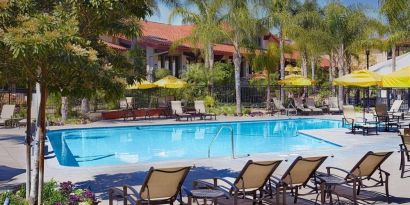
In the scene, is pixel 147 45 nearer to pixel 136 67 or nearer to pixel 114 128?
pixel 114 128

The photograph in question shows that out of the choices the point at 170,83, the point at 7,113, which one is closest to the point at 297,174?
the point at 7,113

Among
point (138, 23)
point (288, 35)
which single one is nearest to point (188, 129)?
point (288, 35)

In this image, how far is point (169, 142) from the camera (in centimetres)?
1917

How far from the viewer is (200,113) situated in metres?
25.0

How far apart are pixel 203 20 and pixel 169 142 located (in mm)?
12880

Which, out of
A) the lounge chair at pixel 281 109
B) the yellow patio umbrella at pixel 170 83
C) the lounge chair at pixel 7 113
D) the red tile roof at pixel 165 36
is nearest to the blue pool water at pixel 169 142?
the lounge chair at pixel 7 113

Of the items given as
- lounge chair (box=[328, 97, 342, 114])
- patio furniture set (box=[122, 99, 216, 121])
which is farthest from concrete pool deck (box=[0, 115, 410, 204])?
lounge chair (box=[328, 97, 342, 114])

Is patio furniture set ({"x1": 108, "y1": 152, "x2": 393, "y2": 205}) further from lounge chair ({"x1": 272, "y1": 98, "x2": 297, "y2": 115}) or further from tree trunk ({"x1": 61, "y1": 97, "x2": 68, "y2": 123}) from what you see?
lounge chair ({"x1": 272, "y1": 98, "x2": 297, "y2": 115})

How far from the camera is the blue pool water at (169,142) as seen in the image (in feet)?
51.1

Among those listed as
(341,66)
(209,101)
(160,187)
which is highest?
(341,66)

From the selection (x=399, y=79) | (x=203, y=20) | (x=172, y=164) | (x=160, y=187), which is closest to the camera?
(x=160, y=187)

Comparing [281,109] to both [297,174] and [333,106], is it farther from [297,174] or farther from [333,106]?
[297,174]

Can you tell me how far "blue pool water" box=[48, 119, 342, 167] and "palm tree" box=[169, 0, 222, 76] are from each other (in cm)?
569

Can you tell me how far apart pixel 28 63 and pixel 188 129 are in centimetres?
1710
